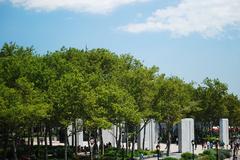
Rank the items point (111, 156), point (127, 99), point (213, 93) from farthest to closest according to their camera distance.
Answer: point (213, 93), point (111, 156), point (127, 99)

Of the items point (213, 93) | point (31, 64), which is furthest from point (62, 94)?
point (213, 93)

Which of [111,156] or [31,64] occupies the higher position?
[31,64]

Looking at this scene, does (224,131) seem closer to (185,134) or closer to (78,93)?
(185,134)

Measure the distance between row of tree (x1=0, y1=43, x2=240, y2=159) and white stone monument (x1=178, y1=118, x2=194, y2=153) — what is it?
9.68ft

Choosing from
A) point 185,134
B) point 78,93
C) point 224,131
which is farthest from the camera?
point 224,131

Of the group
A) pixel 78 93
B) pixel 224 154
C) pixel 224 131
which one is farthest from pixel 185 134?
pixel 78 93

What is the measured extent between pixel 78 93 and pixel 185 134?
25815 mm

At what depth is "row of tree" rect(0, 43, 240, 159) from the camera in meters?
39.2

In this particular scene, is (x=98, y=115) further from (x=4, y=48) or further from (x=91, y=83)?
(x=4, y=48)

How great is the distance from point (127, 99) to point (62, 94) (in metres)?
7.79

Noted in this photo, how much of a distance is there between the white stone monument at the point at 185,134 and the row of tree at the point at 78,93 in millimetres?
2951

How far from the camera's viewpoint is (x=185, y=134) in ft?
205

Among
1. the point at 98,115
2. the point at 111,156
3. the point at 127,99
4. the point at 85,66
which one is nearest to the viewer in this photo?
the point at 98,115

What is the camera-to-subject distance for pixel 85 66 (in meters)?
54.6
